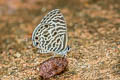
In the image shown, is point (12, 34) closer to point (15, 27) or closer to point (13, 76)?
point (15, 27)

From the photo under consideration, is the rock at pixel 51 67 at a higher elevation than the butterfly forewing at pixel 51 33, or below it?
below

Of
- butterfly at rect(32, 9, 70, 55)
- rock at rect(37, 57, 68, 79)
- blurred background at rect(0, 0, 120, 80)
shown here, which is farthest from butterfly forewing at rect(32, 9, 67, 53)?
blurred background at rect(0, 0, 120, 80)

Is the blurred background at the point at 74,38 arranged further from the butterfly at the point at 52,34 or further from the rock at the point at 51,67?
the butterfly at the point at 52,34

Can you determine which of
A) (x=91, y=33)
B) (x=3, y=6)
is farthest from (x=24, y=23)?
(x=91, y=33)

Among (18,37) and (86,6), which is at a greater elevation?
(86,6)

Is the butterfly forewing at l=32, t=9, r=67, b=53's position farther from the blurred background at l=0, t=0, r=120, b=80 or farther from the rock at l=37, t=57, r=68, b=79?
the blurred background at l=0, t=0, r=120, b=80

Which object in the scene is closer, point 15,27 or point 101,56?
point 101,56

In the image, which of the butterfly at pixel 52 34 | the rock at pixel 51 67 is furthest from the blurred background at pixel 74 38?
the butterfly at pixel 52 34
